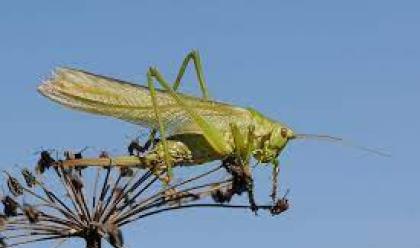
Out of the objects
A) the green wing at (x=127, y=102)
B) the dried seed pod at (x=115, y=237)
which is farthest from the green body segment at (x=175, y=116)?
the dried seed pod at (x=115, y=237)

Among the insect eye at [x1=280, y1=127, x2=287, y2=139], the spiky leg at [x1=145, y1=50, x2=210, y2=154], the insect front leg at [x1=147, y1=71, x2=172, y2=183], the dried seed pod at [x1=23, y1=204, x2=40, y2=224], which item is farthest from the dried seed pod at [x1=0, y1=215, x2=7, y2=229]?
the insect eye at [x1=280, y1=127, x2=287, y2=139]

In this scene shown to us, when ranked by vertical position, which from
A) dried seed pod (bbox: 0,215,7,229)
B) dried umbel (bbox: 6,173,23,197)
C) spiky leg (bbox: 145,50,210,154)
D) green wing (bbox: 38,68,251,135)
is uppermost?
spiky leg (bbox: 145,50,210,154)

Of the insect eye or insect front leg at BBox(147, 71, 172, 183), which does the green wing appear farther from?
the insect eye

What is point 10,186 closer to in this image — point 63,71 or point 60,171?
point 60,171

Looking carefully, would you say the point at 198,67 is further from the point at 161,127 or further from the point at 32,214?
the point at 32,214

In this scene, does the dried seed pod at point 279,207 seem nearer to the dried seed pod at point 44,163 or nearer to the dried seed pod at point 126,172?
the dried seed pod at point 126,172

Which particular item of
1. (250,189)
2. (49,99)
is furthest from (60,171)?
(250,189)

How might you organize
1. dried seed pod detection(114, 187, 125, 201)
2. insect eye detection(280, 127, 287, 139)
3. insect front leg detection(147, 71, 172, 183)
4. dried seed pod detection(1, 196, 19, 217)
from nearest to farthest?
dried seed pod detection(1, 196, 19, 217) → dried seed pod detection(114, 187, 125, 201) → insect front leg detection(147, 71, 172, 183) → insect eye detection(280, 127, 287, 139)
